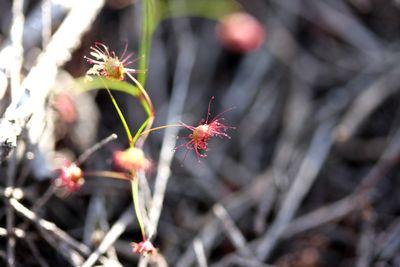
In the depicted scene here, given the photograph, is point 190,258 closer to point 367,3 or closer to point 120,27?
point 120,27

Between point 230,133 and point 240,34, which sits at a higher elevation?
point 240,34

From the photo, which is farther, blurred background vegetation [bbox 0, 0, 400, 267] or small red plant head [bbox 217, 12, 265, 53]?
small red plant head [bbox 217, 12, 265, 53]

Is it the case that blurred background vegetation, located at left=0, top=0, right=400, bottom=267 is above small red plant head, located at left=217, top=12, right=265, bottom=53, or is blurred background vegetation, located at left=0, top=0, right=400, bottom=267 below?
below

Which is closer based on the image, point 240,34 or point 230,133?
point 230,133

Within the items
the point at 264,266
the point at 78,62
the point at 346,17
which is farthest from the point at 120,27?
the point at 264,266

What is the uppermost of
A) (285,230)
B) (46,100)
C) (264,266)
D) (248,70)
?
(248,70)

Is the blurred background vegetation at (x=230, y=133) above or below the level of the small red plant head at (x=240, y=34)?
below

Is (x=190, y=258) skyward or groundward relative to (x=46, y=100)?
groundward

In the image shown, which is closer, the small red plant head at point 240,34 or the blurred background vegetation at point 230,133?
the blurred background vegetation at point 230,133
